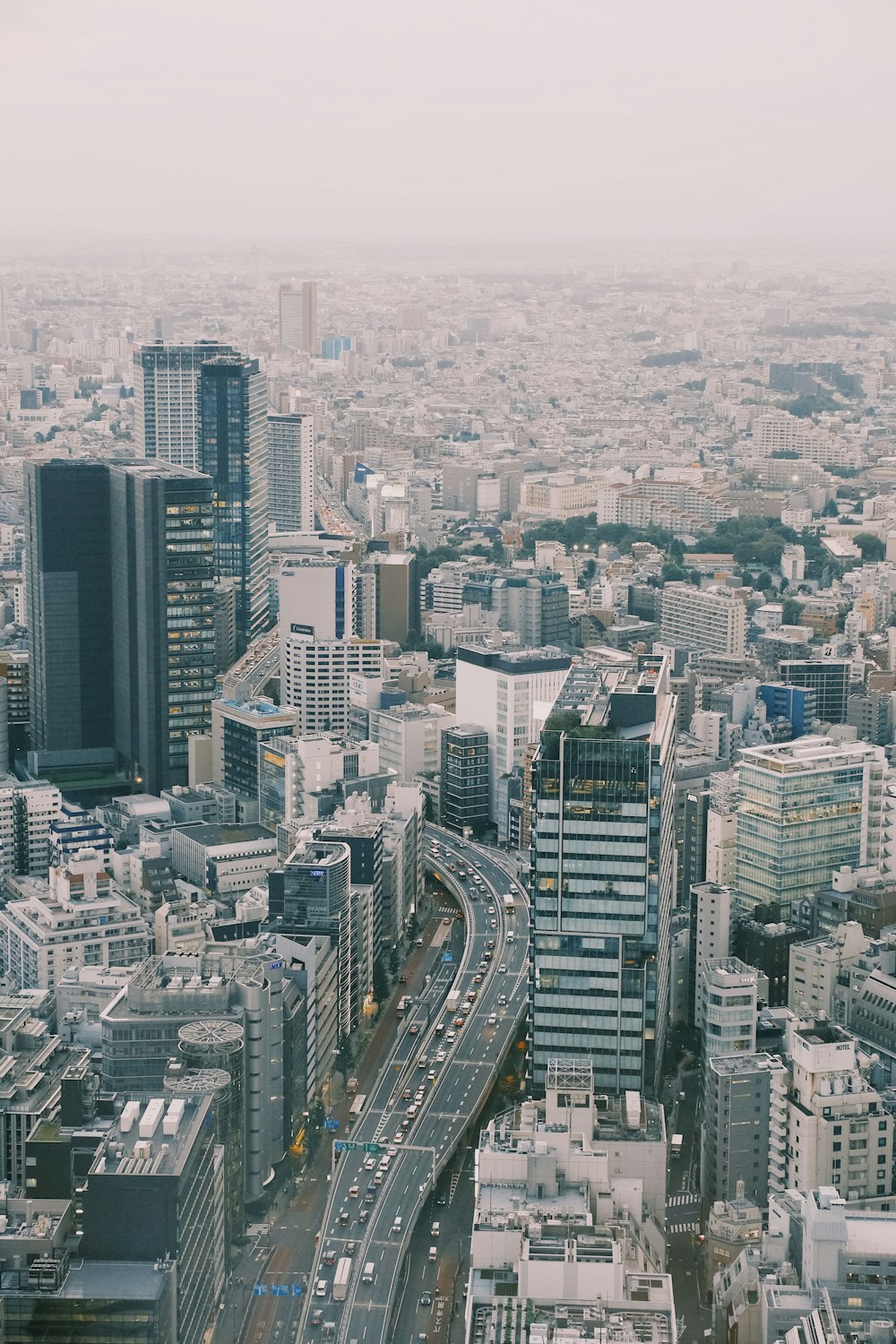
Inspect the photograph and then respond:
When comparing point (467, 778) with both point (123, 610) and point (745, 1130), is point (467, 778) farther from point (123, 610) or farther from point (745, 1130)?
point (745, 1130)

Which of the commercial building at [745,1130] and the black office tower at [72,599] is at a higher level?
the black office tower at [72,599]

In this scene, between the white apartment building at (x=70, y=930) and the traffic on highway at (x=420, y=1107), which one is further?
the white apartment building at (x=70, y=930)

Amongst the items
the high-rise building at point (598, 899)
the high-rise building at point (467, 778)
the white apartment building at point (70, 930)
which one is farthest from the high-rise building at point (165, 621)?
the high-rise building at point (598, 899)

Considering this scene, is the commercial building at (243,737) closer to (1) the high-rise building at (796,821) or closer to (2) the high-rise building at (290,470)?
(1) the high-rise building at (796,821)

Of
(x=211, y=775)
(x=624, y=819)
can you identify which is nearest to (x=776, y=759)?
(x=624, y=819)

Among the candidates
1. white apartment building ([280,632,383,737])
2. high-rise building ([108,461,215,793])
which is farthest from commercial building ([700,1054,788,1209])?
white apartment building ([280,632,383,737])

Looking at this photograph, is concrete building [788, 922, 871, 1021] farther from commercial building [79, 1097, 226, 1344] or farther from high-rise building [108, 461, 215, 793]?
high-rise building [108, 461, 215, 793]
